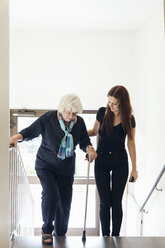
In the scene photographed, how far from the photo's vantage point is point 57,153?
252 cm

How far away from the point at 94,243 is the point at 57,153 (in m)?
0.78

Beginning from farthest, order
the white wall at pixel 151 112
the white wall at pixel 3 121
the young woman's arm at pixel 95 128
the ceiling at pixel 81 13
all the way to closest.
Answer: the ceiling at pixel 81 13
the white wall at pixel 151 112
the young woman's arm at pixel 95 128
the white wall at pixel 3 121

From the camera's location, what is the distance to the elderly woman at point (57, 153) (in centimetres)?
245

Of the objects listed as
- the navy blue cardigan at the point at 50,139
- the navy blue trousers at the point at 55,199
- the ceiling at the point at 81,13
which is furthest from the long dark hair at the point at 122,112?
the ceiling at the point at 81,13

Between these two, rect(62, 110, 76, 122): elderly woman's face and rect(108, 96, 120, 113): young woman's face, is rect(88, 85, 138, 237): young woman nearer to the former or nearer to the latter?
rect(108, 96, 120, 113): young woman's face

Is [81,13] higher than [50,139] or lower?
higher

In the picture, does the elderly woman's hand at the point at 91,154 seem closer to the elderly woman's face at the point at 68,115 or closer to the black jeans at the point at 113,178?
the black jeans at the point at 113,178

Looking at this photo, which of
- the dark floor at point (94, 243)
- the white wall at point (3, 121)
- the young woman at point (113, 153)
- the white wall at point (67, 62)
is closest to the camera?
the white wall at point (3, 121)

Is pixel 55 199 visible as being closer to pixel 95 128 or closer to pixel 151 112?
pixel 95 128

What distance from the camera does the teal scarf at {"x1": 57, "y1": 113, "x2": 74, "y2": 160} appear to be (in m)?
2.49

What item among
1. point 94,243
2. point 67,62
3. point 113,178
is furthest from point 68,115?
point 67,62

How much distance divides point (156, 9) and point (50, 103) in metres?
2.12

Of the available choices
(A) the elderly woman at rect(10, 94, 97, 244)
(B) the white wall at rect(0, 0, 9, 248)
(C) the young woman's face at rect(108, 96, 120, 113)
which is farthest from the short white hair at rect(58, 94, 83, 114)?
(B) the white wall at rect(0, 0, 9, 248)

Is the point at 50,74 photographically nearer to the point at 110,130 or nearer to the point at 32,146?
the point at 32,146
